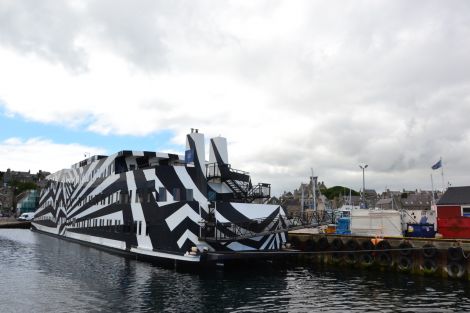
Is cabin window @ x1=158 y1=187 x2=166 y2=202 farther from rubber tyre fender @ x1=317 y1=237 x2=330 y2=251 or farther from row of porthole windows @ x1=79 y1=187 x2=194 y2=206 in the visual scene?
rubber tyre fender @ x1=317 y1=237 x2=330 y2=251

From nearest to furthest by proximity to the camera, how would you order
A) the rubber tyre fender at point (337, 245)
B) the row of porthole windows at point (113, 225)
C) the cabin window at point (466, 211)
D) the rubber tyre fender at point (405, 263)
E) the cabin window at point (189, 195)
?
the rubber tyre fender at point (405, 263)
the cabin window at point (189, 195)
the cabin window at point (466, 211)
the row of porthole windows at point (113, 225)
the rubber tyre fender at point (337, 245)

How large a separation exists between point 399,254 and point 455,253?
3752 mm

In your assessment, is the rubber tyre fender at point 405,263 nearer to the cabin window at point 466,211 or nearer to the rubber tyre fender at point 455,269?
the rubber tyre fender at point 455,269

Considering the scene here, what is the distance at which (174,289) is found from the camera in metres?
21.8

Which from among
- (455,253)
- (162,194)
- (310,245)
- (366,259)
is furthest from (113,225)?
(455,253)

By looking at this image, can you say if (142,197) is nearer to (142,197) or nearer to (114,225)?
(142,197)

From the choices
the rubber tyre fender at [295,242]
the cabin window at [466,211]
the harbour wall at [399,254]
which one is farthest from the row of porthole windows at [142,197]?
the cabin window at [466,211]

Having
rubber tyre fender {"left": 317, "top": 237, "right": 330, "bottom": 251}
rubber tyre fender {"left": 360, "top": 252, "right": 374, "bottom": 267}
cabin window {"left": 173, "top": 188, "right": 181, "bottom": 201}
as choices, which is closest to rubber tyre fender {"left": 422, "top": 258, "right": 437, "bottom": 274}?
rubber tyre fender {"left": 360, "top": 252, "right": 374, "bottom": 267}

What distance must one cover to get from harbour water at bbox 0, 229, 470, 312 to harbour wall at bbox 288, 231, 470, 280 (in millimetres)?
1050

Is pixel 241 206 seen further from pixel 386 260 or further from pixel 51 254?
pixel 51 254

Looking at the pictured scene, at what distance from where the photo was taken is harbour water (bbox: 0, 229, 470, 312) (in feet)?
60.6

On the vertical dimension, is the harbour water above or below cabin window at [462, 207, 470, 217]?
below

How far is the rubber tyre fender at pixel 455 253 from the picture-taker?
Result: 25297 millimetres

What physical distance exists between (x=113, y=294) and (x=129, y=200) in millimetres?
13911
